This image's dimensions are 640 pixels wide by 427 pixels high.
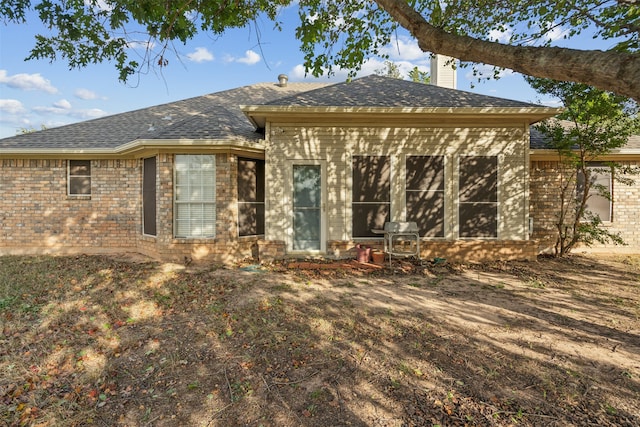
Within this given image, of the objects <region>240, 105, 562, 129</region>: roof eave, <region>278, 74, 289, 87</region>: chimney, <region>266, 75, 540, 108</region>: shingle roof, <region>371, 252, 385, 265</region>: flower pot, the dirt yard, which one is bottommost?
the dirt yard

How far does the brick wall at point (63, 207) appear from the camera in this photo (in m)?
8.48

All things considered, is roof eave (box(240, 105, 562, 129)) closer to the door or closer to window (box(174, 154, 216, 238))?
the door

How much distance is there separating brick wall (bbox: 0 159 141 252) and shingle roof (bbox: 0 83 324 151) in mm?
627

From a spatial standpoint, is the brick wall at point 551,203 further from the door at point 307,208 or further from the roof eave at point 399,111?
the door at point 307,208

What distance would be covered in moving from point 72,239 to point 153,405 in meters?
8.09

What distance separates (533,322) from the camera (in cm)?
399

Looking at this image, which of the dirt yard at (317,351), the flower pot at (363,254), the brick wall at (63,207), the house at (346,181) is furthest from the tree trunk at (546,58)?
the brick wall at (63,207)

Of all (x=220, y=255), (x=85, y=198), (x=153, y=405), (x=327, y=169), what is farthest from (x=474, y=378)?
(x=85, y=198)

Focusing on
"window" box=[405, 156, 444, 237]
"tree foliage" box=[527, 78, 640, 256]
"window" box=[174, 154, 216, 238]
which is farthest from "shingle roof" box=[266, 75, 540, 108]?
"window" box=[174, 154, 216, 238]

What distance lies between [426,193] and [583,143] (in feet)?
13.2

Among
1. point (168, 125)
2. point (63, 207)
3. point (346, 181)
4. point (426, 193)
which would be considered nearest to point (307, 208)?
point (346, 181)

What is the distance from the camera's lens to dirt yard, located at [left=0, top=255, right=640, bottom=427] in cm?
247

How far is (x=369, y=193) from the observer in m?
7.41

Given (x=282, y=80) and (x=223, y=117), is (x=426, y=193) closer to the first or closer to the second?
(x=223, y=117)
